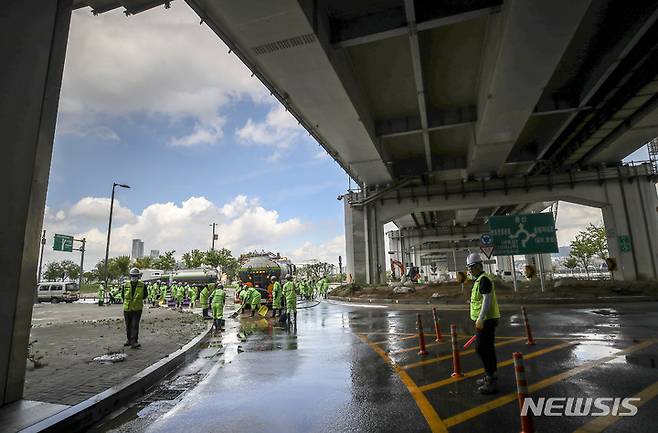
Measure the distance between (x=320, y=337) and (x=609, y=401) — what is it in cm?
719

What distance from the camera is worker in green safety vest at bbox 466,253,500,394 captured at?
505 centimetres

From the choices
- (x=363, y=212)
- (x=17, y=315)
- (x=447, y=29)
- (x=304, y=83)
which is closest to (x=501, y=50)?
(x=447, y=29)

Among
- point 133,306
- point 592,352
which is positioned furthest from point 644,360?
point 133,306

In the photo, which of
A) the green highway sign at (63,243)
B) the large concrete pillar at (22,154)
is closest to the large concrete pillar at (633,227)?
the large concrete pillar at (22,154)

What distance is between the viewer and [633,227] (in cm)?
2400

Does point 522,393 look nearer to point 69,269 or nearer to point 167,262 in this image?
point 167,262

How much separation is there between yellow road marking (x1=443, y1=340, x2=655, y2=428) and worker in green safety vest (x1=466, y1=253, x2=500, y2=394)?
0.28m

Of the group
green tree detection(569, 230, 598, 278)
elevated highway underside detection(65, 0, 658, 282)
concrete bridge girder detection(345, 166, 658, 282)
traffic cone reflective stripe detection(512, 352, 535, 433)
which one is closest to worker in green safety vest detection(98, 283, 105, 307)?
elevated highway underside detection(65, 0, 658, 282)

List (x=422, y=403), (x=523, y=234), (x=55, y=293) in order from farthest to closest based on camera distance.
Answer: (x=55, y=293), (x=523, y=234), (x=422, y=403)

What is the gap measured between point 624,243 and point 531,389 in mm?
25252

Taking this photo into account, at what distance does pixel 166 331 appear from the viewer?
11.7 metres

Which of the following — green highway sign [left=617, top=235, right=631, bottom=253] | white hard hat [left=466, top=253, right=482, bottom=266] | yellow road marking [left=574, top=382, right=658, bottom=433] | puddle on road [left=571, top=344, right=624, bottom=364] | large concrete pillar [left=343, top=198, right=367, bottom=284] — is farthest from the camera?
large concrete pillar [left=343, top=198, right=367, bottom=284]

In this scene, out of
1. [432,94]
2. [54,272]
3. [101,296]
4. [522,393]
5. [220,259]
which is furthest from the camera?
[54,272]

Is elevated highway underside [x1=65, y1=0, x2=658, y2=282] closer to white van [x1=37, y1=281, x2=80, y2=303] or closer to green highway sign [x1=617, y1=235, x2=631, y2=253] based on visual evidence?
green highway sign [x1=617, y1=235, x2=631, y2=253]
